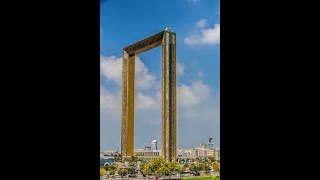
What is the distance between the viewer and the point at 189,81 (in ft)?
25.9

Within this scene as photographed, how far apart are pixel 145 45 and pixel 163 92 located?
4.96ft

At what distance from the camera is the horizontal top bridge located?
8.45 m

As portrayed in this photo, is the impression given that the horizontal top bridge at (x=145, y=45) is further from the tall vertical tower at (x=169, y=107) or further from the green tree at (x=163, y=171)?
the green tree at (x=163, y=171)

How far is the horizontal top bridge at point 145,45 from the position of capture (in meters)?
8.45

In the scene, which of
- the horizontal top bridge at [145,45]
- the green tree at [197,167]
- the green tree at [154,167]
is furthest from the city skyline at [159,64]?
the green tree at [197,167]

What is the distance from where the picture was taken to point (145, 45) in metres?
8.74

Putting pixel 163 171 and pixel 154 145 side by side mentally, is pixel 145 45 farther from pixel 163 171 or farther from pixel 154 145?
pixel 163 171

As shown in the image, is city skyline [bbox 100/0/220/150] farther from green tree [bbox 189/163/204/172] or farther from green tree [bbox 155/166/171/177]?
green tree [bbox 189/163/204/172]

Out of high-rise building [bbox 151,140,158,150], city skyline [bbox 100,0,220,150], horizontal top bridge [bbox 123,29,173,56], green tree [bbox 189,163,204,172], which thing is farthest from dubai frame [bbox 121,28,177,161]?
green tree [bbox 189,163,204,172]
